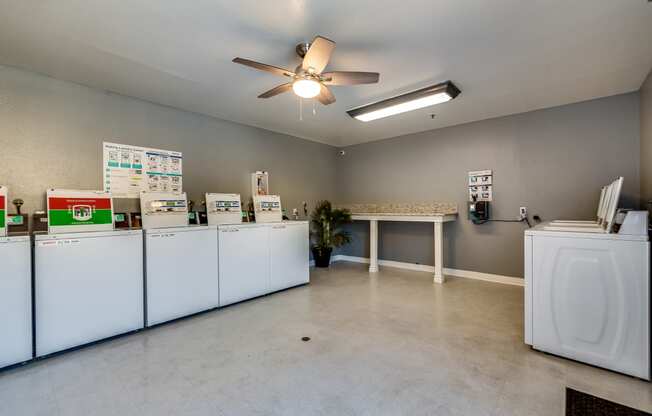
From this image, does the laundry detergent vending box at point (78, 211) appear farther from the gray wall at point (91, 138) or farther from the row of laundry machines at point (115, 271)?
the gray wall at point (91, 138)

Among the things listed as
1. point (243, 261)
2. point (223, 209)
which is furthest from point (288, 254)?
point (223, 209)

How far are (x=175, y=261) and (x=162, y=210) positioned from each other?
0.61m

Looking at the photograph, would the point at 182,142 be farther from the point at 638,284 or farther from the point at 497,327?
the point at 638,284

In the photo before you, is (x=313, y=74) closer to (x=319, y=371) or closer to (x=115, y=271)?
(x=319, y=371)

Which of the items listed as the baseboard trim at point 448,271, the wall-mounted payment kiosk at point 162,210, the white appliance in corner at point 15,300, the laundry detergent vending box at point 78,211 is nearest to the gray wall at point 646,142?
the baseboard trim at point 448,271

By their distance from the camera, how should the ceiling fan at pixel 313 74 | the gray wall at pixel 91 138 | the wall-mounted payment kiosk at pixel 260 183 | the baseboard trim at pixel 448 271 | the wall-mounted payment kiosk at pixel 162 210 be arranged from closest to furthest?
the ceiling fan at pixel 313 74, the gray wall at pixel 91 138, the wall-mounted payment kiosk at pixel 162 210, the baseboard trim at pixel 448 271, the wall-mounted payment kiosk at pixel 260 183

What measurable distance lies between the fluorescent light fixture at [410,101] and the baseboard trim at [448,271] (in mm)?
2854

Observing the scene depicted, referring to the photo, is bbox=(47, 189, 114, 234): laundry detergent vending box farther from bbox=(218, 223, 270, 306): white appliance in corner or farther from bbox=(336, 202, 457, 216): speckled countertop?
bbox=(336, 202, 457, 216): speckled countertop

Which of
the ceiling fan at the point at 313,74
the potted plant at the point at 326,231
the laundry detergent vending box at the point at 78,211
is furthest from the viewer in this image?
the potted plant at the point at 326,231

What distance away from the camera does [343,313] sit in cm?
330

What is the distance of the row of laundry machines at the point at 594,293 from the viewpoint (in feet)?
6.62

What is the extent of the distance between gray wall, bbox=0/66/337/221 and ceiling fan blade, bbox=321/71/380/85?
246 cm

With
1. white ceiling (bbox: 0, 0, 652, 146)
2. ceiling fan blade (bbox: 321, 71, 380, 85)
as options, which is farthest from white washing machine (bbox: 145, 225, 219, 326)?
ceiling fan blade (bbox: 321, 71, 380, 85)

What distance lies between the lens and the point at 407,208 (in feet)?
18.1
